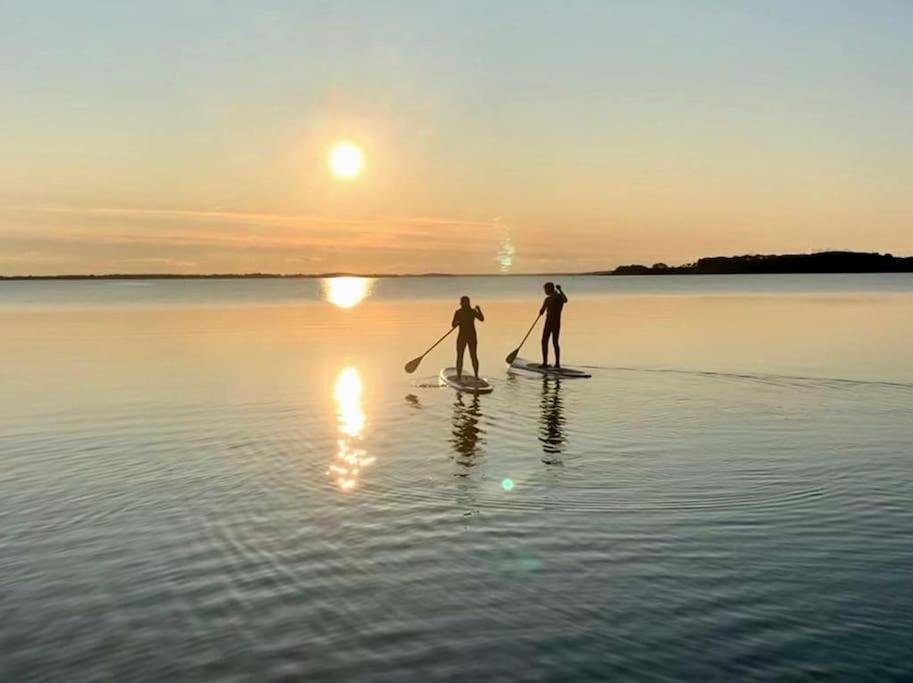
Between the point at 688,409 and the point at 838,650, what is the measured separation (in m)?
14.1

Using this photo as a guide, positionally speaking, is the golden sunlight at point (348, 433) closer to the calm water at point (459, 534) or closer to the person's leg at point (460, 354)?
the calm water at point (459, 534)

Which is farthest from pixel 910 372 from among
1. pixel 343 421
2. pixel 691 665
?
pixel 691 665

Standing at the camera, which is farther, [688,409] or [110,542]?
[688,409]

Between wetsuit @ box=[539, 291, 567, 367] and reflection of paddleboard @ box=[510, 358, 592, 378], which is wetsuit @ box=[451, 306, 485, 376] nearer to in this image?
reflection of paddleboard @ box=[510, 358, 592, 378]

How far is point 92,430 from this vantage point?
63.0ft

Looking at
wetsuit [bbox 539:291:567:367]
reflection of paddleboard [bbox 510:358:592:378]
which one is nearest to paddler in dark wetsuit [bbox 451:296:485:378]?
reflection of paddleboard [bbox 510:358:592:378]

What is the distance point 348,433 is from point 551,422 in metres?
4.92

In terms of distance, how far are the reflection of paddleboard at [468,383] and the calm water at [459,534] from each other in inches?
45.1

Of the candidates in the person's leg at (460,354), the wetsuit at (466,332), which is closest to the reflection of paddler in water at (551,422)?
the wetsuit at (466,332)

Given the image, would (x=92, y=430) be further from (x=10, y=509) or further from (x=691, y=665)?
(x=691, y=665)

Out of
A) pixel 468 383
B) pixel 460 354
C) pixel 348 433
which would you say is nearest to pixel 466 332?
pixel 460 354

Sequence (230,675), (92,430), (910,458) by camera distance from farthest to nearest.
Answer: (92,430) → (910,458) → (230,675)

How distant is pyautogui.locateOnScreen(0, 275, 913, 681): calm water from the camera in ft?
25.1

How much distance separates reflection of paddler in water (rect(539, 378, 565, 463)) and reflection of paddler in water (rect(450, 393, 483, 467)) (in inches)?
56.7
